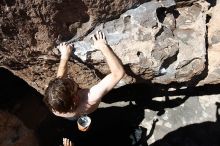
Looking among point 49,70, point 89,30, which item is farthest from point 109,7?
point 49,70

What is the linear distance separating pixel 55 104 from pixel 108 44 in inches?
27.2

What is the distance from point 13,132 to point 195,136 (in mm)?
1816

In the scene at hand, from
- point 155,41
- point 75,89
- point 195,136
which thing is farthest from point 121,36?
point 195,136

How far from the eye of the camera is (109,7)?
285cm

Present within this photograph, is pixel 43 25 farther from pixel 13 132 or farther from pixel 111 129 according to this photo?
pixel 111 129

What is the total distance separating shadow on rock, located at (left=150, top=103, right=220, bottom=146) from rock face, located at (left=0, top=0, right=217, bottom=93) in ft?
2.64

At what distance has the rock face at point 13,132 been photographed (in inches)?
133

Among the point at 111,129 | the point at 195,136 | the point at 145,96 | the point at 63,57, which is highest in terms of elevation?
the point at 63,57

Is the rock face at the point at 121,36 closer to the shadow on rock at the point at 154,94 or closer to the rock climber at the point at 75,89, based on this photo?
the rock climber at the point at 75,89

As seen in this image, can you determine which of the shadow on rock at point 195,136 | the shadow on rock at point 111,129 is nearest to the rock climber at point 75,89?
the shadow on rock at point 111,129

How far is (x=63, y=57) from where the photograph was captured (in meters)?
2.81

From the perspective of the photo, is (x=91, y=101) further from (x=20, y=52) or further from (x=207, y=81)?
(x=207, y=81)

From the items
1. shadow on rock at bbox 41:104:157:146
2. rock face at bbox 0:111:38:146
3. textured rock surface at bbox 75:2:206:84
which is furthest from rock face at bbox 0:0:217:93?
shadow on rock at bbox 41:104:157:146

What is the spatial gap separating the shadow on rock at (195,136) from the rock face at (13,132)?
1283 millimetres
